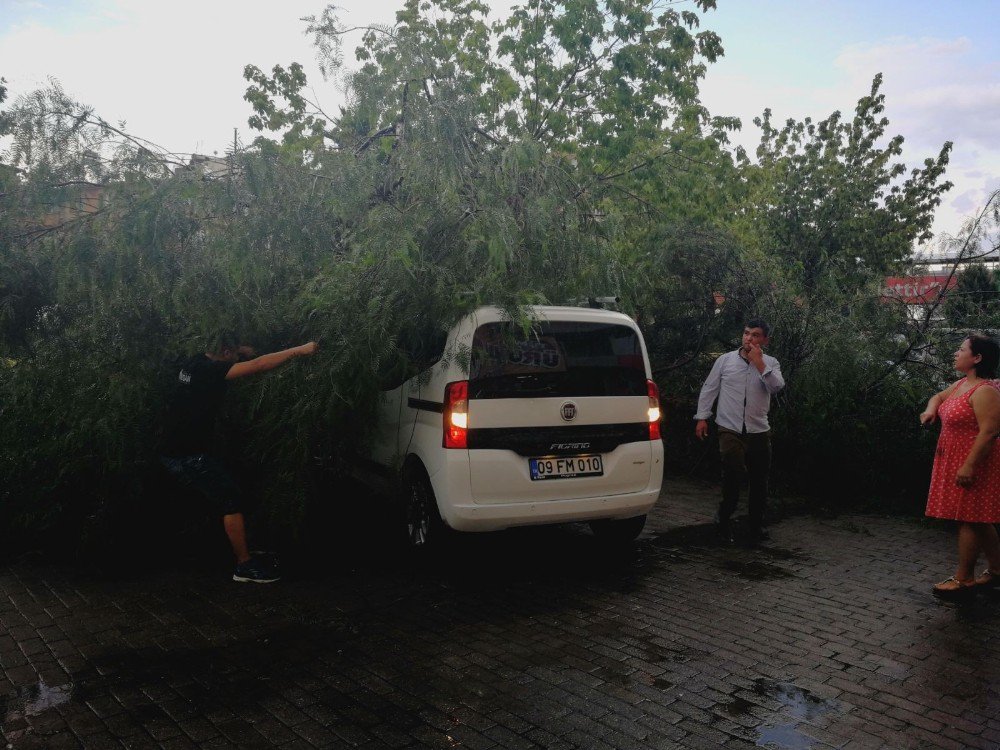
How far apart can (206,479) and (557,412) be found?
2417 mm

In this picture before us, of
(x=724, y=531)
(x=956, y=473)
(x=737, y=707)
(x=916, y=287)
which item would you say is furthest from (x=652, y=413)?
(x=916, y=287)

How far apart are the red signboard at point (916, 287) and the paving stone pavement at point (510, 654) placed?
9.43 feet

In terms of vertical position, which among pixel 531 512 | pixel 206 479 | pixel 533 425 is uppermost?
pixel 533 425

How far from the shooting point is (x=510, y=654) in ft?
14.5

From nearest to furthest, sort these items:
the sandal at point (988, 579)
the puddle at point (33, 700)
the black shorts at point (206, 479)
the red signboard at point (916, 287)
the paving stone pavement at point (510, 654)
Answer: the paving stone pavement at point (510, 654), the puddle at point (33, 700), the sandal at point (988, 579), the black shorts at point (206, 479), the red signboard at point (916, 287)

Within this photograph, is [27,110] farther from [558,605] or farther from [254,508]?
[558,605]

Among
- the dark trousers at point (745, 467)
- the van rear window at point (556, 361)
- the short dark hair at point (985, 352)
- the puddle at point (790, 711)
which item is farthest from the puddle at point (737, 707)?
the dark trousers at point (745, 467)

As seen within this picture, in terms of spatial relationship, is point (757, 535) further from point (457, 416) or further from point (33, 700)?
point (33, 700)

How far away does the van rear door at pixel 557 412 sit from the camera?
5500 millimetres

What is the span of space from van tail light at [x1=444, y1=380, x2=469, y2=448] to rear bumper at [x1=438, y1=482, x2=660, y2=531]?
16.7 inches

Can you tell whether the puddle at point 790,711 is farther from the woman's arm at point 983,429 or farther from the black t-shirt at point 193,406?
the black t-shirt at point 193,406

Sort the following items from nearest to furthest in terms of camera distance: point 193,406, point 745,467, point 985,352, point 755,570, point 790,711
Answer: point 790,711, point 985,352, point 193,406, point 755,570, point 745,467

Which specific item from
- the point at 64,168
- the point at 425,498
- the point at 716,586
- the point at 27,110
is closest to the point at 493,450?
the point at 425,498

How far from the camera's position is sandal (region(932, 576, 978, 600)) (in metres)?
5.34
